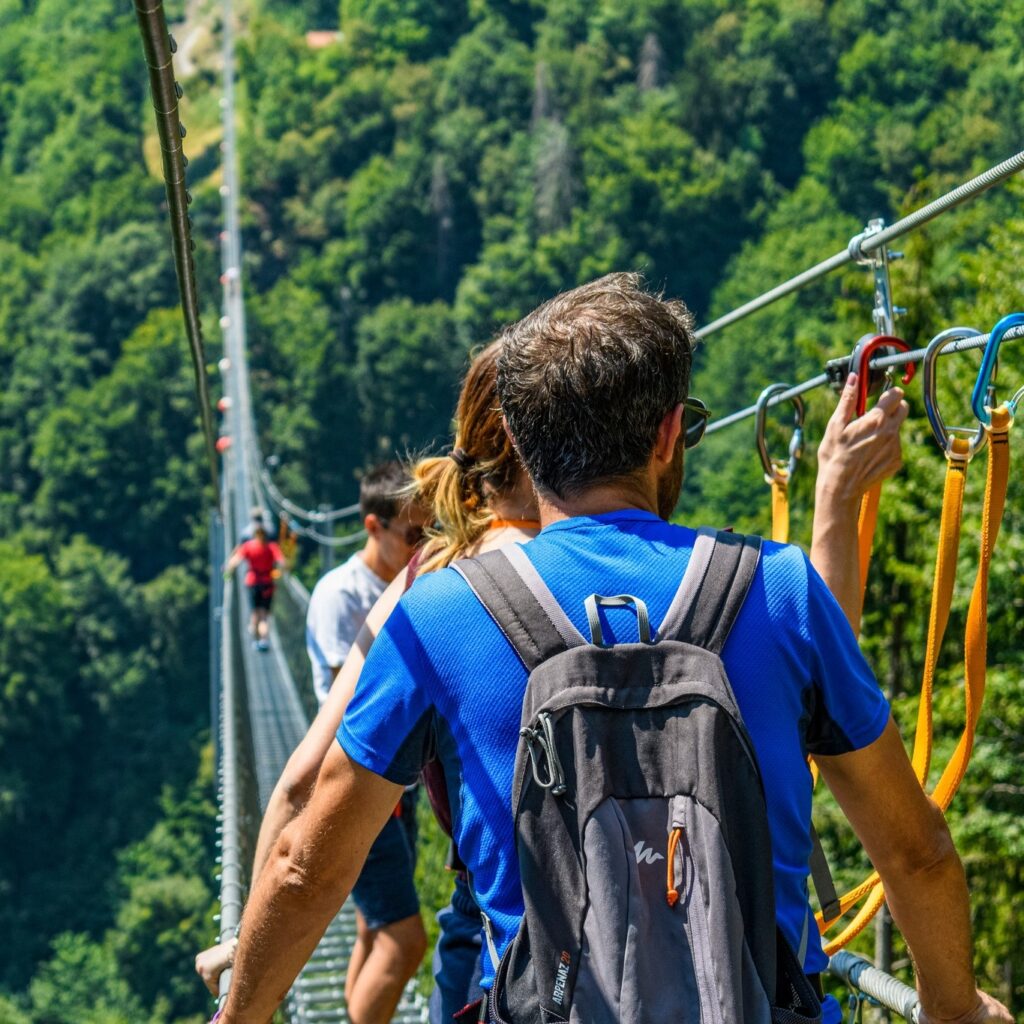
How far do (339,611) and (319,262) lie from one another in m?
55.2

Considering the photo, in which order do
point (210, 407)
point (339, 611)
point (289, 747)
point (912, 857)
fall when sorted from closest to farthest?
point (912, 857)
point (339, 611)
point (210, 407)
point (289, 747)

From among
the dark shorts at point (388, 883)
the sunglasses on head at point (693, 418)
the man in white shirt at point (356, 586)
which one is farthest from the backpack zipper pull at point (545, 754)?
the man in white shirt at point (356, 586)

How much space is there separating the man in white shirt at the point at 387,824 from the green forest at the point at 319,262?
1223 inches

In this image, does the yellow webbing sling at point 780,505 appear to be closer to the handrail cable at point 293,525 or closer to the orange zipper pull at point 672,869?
the orange zipper pull at point 672,869

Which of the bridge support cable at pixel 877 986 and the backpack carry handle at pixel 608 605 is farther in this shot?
the bridge support cable at pixel 877 986

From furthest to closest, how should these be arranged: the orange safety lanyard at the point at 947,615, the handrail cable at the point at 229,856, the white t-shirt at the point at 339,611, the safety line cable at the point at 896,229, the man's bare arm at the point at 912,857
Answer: the white t-shirt at the point at 339,611 < the handrail cable at the point at 229,856 < the safety line cable at the point at 896,229 < the orange safety lanyard at the point at 947,615 < the man's bare arm at the point at 912,857

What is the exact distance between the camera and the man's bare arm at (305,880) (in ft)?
4.30

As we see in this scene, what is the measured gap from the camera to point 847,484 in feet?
5.54

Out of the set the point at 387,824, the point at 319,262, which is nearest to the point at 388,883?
the point at 387,824

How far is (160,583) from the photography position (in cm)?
4634

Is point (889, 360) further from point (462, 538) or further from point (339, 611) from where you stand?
point (339, 611)

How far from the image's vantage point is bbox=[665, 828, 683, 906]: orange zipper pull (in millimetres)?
1161

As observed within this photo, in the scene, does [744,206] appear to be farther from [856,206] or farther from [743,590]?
[743,590]

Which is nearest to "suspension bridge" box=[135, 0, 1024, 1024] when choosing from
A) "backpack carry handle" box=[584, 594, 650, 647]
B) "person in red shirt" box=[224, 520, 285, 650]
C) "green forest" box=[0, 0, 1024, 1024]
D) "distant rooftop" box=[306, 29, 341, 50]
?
"backpack carry handle" box=[584, 594, 650, 647]
